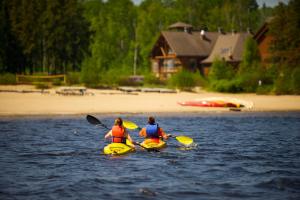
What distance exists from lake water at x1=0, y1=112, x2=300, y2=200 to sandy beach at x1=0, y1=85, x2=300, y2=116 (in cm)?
471

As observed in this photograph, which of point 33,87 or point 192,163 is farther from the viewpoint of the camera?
point 33,87

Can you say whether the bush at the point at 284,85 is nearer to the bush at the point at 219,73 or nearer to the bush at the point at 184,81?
the bush at the point at 219,73

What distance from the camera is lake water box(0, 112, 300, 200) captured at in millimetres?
12727

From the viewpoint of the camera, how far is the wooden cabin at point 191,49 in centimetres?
6406

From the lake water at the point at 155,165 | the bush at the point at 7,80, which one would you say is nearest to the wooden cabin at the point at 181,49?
the bush at the point at 7,80

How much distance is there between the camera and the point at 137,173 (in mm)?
14938

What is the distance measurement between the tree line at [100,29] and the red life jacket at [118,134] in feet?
95.0

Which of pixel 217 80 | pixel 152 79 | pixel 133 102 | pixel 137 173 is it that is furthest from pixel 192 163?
pixel 152 79

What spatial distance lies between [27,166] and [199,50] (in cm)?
5223

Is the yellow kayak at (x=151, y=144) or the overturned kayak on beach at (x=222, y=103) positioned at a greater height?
the overturned kayak on beach at (x=222, y=103)

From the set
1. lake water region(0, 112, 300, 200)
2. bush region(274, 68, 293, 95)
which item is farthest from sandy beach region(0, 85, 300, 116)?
lake water region(0, 112, 300, 200)

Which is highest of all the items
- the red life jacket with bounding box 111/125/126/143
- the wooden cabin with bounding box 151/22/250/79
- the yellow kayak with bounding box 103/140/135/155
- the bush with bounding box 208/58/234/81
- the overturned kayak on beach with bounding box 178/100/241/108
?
the wooden cabin with bounding box 151/22/250/79

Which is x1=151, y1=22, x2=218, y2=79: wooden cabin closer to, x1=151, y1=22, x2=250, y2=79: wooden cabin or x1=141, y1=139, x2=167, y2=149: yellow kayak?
x1=151, y1=22, x2=250, y2=79: wooden cabin

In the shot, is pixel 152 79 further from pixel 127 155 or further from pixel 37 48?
pixel 127 155
